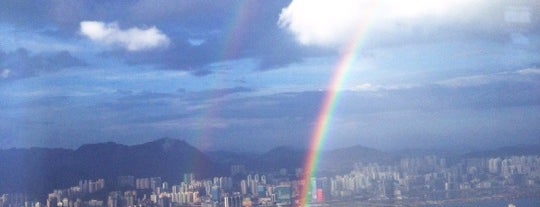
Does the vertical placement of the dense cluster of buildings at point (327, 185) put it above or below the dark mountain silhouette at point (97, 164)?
below

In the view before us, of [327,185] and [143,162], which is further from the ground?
[143,162]

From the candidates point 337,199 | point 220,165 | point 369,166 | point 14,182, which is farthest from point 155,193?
point 369,166

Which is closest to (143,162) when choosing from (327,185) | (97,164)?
(97,164)

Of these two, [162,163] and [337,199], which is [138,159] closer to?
[162,163]

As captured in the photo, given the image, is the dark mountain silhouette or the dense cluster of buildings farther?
the dense cluster of buildings

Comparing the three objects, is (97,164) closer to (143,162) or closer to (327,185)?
(143,162)
